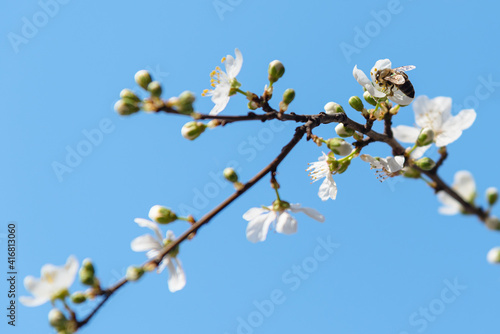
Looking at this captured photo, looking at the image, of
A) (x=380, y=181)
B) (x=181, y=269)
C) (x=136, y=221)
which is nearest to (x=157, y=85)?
(x=136, y=221)

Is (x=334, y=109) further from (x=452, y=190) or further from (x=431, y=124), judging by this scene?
(x=452, y=190)

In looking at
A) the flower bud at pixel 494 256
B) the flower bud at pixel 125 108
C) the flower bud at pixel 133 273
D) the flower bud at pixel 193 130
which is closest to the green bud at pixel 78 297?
the flower bud at pixel 133 273

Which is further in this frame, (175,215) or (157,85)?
(175,215)

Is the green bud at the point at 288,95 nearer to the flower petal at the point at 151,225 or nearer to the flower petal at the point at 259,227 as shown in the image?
the flower petal at the point at 259,227

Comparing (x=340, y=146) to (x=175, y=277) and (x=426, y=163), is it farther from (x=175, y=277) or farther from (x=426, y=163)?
(x=175, y=277)


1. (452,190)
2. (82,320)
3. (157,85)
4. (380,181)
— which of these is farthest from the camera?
(380,181)

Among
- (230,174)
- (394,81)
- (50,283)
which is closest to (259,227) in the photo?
(230,174)
